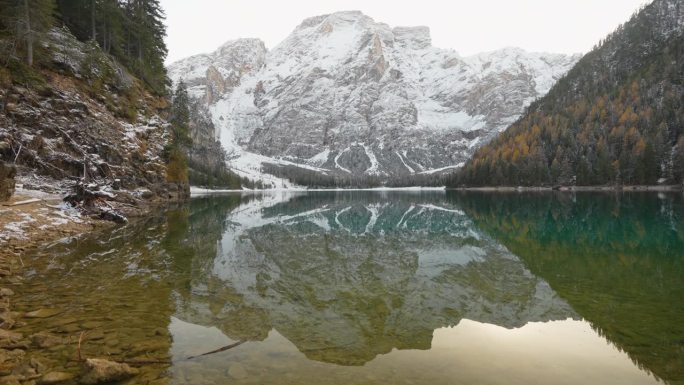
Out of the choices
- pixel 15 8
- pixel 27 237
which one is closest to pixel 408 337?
pixel 27 237

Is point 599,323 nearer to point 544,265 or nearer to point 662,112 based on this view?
point 544,265

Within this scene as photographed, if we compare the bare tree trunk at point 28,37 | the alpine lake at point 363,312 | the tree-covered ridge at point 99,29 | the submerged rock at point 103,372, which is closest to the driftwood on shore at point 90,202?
the alpine lake at point 363,312

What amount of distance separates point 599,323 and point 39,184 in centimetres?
4899

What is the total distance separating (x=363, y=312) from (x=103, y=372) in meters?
8.07

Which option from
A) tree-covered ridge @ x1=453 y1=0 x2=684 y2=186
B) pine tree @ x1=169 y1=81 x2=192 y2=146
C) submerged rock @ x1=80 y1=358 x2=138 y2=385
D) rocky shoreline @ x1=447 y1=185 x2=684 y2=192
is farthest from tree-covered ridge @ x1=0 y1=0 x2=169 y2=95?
tree-covered ridge @ x1=453 y1=0 x2=684 y2=186

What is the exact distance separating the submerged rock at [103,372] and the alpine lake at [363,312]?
0.24m

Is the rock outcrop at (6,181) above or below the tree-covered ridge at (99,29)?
below

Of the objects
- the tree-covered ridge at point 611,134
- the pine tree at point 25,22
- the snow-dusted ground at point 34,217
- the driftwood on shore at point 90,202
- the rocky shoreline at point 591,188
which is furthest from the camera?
the tree-covered ridge at point 611,134

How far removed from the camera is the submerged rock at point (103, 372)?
286 inches

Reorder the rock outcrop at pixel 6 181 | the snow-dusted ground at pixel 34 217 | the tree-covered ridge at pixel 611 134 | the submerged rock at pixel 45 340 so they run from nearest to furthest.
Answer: the submerged rock at pixel 45 340
the snow-dusted ground at pixel 34 217
the rock outcrop at pixel 6 181
the tree-covered ridge at pixel 611 134

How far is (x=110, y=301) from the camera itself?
13.1m

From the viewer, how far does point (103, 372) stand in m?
7.43

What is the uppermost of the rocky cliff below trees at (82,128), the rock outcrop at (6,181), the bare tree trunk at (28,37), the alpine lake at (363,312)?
the bare tree trunk at (28,37)

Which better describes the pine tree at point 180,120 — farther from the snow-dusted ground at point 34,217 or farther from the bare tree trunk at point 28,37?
the snow-dusted ground at point 34,217
